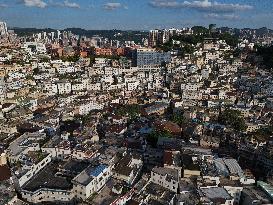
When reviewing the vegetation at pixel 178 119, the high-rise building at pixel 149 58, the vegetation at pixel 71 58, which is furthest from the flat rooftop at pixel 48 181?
the vegetation at pixel 71 58

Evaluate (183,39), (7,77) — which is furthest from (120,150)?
(183,39)

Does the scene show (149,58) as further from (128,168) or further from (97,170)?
(97,170)

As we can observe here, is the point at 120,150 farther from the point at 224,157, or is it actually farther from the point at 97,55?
the point at 97,55

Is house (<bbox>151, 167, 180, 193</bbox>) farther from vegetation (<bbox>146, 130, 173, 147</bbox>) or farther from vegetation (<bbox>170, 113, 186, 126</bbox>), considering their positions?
vegetation (<bbox>170, 113, 186, 126</bbox>)

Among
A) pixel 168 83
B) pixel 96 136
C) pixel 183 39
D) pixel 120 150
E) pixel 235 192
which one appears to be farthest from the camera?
pixel 183 39

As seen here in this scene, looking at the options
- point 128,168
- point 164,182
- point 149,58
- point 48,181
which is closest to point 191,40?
point 149,58

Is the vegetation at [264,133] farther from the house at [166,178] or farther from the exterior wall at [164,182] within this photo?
the exterior wall at [164,182]

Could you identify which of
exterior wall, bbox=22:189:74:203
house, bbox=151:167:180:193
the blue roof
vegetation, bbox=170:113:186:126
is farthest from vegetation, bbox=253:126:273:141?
exterior wall, bbox=22:189:74:203
